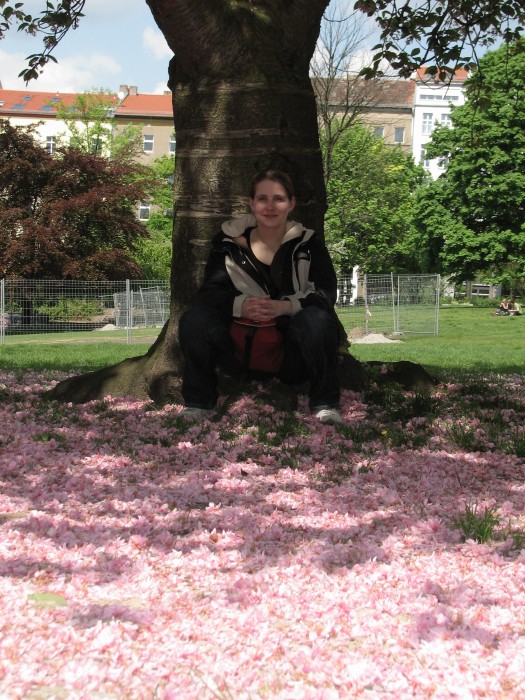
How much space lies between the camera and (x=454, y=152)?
48.7m

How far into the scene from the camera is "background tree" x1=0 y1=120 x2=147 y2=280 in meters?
40.7

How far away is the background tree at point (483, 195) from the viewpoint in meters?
Result: 45.3

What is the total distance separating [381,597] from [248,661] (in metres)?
0.65

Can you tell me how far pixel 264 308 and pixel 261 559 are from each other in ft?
8.33

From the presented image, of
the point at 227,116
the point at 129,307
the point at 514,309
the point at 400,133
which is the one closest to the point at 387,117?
the point at 400,133

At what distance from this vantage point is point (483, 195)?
46.9m

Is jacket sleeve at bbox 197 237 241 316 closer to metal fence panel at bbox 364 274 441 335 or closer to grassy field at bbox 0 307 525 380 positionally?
grassy field at bbox 0 307 525 380

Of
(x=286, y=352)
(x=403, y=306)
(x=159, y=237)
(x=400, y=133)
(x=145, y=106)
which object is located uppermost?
(x=145, y=106)

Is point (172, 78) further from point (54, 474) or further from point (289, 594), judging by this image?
point (289, 594)

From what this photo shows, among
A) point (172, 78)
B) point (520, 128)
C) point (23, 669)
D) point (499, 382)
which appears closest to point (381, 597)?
point (23, 669)

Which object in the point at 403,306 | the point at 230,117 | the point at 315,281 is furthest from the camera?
the point at 403,306

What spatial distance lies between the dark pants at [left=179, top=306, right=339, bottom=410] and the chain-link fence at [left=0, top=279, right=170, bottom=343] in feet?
81.2

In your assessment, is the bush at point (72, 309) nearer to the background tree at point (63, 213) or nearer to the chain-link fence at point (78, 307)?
the chain-link fence at point (78, 307)

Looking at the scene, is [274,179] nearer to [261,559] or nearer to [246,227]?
[246,227]
